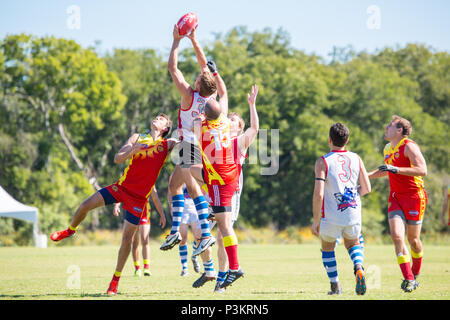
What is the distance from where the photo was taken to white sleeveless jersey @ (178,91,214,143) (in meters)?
8.90

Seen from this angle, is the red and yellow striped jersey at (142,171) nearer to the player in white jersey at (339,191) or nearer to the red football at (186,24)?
the red football at (186,24)

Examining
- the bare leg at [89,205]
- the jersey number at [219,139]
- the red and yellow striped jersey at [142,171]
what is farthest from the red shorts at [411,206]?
the bare leg at [89,205]

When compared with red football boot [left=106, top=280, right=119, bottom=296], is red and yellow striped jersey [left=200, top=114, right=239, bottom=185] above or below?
above

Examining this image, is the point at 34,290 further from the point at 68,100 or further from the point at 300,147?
the point at 300,147

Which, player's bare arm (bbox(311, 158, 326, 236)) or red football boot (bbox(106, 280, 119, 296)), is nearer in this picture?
player's bare arm (bbox(311, 158, 326, 236))

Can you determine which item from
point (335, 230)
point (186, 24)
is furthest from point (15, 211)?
point (335, 230)

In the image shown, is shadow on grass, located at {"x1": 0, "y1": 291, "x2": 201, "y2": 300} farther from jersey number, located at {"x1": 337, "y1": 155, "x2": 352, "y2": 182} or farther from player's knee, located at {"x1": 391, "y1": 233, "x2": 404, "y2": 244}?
player's knee, located at {"x1": 391, "y1": 233, "x2": 404, "y2": 244}

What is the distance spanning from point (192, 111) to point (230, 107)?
38983mm

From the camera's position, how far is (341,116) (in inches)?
2132

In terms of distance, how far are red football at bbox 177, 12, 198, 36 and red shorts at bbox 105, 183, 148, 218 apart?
2.43 meters

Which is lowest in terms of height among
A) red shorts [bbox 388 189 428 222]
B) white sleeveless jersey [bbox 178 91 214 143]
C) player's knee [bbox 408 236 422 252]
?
player's knee [bbox 408 236 422 252]

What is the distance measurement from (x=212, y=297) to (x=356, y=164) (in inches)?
101

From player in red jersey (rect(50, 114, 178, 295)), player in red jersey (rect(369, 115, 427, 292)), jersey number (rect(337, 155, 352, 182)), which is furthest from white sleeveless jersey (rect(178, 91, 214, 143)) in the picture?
player in red jersey (rect(369, 115, 427, 292))

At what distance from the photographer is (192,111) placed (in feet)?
29.4
